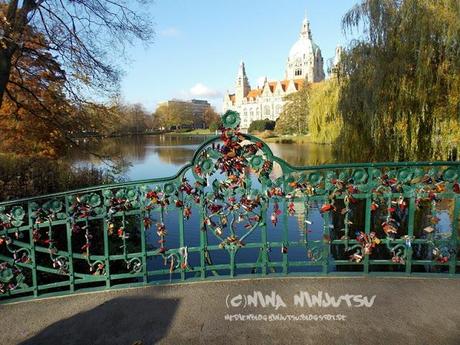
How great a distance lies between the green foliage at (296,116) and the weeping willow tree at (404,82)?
43004mm

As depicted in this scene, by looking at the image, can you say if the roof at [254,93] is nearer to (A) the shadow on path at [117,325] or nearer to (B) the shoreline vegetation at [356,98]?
(B) the shoreline vegetation at [356,98]

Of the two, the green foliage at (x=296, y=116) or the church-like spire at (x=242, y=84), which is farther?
the church-like spire at (x=242, y=84)

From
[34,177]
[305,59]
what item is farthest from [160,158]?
[305,59]

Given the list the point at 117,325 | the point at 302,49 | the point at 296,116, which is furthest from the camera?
the point at 302,49

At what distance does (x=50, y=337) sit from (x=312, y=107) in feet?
66.9

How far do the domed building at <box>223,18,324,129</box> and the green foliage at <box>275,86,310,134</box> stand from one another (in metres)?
48.1

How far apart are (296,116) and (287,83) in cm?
5858

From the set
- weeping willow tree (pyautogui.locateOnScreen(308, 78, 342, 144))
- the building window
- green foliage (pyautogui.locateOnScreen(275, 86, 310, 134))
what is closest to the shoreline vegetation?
weeping willow tree (pyautogui.locateOnScreen(308, 78, 342, 144))

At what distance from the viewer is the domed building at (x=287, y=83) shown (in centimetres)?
10788

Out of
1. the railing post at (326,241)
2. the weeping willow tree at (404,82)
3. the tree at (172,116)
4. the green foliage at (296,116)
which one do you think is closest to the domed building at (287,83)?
the tree at (172,116)

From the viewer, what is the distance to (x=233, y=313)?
315 cm

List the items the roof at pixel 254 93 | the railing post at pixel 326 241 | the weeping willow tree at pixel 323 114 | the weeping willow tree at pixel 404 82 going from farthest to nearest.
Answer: the roof at pixel 254 93
the weeping willow tree at pixel 323 114
the weeping willow tree at pixel 404 82
the railing post at pixel 326 241

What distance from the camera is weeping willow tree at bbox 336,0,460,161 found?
8.48m

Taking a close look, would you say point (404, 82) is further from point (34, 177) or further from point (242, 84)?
point (242, 84)
